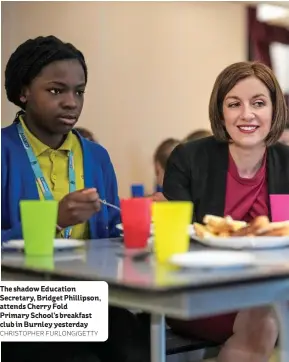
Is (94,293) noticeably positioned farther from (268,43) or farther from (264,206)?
(268,43)

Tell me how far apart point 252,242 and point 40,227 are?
0.31 meters

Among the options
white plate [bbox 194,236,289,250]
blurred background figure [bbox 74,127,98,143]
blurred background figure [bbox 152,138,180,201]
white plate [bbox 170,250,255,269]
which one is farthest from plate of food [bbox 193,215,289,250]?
blurred background figure [bbox 152,138,180,201]

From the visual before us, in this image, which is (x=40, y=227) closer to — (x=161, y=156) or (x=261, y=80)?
(x=261, y=80)

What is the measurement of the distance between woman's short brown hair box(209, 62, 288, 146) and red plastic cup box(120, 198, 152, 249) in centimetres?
42

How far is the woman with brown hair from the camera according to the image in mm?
1371

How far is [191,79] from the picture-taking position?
202 centimetres

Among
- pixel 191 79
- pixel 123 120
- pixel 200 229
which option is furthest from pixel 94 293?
pixel 191 79

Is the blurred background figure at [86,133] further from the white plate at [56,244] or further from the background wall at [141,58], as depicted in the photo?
the white plate at [56,244]

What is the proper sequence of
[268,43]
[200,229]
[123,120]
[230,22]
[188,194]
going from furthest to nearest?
[268,43] < [230,22] < [123,120] < [188,194] < [200,229]

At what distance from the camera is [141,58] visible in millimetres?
1851

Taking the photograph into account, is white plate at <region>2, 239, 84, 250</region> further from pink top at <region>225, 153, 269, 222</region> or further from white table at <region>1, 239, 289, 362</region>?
pink top at <region>225, 153, 269, 222</region>

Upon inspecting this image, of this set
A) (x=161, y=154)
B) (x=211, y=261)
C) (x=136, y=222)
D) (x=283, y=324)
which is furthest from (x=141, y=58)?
(x=211, y=261)

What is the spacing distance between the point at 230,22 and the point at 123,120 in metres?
0.49

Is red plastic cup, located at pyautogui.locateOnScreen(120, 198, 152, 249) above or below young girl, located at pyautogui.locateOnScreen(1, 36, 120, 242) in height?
below
